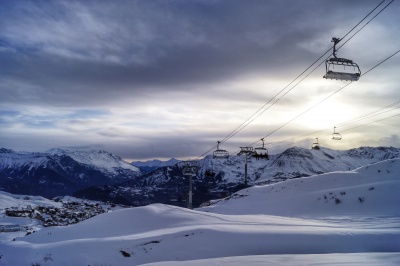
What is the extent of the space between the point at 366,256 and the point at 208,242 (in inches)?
298

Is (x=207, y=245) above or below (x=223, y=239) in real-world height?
below

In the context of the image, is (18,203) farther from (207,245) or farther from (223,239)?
(223,239)

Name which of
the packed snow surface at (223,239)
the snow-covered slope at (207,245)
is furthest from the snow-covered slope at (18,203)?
the snow-covered slope at (207,245)

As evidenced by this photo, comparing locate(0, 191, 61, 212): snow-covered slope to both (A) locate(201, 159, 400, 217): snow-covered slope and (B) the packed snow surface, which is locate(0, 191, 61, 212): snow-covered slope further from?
(B) the packed snow surface

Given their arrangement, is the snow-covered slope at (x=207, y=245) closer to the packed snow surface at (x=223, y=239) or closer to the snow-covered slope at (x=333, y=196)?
the packed snow surface at (x=223, y=239)

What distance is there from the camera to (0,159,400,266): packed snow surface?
15.5m

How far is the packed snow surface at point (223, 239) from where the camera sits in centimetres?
1549

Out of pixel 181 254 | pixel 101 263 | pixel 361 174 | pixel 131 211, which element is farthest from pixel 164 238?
pixel 361 174

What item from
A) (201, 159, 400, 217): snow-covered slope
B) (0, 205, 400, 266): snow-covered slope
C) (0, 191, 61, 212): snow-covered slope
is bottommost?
(0, 191, 61, 212): snow-covered slope

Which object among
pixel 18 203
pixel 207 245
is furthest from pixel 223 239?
pixel 18 203

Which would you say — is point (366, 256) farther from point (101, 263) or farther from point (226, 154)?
point (226, 154)

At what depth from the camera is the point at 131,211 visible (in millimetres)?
31797

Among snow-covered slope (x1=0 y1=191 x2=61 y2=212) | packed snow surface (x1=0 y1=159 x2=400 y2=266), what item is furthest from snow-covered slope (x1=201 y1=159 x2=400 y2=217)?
snow-covered slope (x1=0 y1=191 x2=61 y2=212)

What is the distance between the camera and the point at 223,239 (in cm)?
1905
